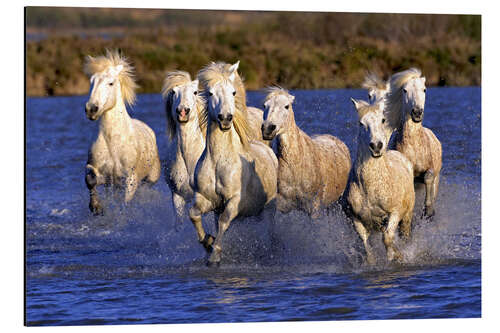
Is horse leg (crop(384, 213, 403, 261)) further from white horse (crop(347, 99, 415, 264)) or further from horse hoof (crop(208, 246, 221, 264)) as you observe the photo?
horse hoof (crop(208, 246, 221, 264))

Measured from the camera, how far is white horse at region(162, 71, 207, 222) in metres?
8.99

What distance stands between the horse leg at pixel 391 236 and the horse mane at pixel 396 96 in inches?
52.7

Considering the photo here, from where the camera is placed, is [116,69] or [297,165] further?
[116,69]

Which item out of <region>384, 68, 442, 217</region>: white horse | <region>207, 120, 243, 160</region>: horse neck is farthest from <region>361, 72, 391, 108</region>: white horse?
<region>207, 120, 243, 160</region>: horse neck

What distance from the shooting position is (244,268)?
28.9ft

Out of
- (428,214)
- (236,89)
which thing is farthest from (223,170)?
(428,214)

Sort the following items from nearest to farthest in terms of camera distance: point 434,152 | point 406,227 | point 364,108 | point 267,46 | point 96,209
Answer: point 364,108
point 406,227
point 434,152
point 96,209
point 267,46

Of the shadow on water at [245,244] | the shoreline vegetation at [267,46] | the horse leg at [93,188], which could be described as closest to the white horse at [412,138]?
the shadow on water at [245,244]

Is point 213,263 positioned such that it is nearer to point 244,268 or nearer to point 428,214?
point 244,268

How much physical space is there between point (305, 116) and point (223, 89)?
7.46 m

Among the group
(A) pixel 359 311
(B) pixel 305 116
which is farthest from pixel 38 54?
(A) pixel 359 311

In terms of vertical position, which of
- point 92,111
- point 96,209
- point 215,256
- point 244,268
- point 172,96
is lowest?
point 244,268

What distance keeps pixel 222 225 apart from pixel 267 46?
705 centimetres
